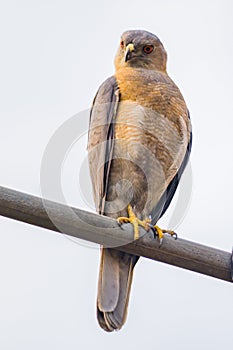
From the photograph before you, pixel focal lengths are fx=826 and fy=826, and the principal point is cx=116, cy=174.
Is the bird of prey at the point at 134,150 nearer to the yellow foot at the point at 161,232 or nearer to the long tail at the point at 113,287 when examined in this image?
the long tail at the point at 113,287

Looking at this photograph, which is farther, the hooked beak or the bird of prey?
the hooked beak

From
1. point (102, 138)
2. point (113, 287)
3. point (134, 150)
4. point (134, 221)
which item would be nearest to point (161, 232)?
point (134, 221)

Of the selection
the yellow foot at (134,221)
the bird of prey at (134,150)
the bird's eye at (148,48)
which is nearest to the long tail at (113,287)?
the bird of prey at (134,150)

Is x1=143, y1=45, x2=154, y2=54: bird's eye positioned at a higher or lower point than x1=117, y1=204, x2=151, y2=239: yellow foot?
higher

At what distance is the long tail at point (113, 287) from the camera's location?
18.3 ft

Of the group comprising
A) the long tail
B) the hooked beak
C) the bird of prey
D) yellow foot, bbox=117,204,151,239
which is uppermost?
the hooked beak

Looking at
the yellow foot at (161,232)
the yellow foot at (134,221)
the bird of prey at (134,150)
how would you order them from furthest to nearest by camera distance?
the bird of prey at (134,150), the yellow foot at (134,221), the yellow foot at (161,232)

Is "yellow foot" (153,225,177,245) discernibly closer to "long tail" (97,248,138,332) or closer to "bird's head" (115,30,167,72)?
"long tail" (97,248,138,332)

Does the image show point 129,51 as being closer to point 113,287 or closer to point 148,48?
point 148,48

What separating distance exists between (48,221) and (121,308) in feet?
5.67

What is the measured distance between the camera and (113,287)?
577 centimetres

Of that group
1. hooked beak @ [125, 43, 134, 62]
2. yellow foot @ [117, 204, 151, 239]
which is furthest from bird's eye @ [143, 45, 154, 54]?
yellow foot @ [117, 204, 151, 239]

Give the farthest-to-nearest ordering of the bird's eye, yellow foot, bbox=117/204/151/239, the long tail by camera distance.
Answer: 1. the bird's eye
2. the long tail
3. yellow foot, bbox=117/204/151/239

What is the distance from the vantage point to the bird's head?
6785 mm
